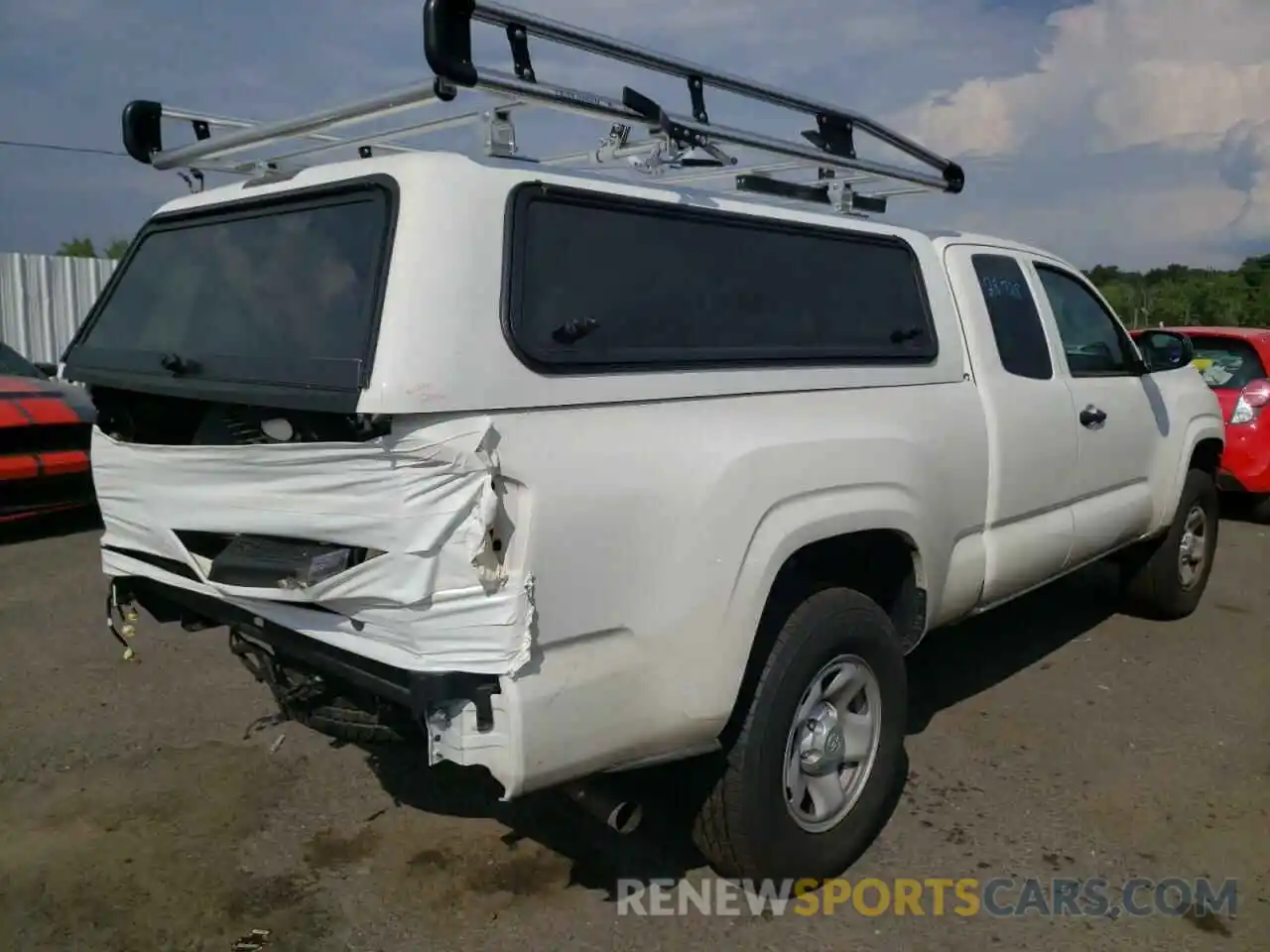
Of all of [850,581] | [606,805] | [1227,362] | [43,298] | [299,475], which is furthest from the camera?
[43,298]

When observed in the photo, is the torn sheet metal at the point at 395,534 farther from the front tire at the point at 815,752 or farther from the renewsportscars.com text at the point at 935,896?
the renewsportscars.com text at the point at 935,896

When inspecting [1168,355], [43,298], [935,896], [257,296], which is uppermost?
[43,298]

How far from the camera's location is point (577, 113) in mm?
2895

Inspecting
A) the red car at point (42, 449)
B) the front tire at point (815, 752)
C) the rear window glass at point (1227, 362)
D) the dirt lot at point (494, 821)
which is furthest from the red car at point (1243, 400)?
the red car at point (42, 449)

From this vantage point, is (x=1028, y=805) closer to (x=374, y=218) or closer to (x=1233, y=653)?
(x=1233, y=653)

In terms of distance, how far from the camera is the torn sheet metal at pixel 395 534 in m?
2.39

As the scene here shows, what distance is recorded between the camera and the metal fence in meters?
14.5

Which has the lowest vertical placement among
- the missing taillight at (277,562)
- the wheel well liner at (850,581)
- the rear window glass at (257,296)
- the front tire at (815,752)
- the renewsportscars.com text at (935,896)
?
the renewsportscars.com text at (935,896)

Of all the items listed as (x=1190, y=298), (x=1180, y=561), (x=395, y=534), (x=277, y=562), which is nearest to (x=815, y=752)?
(x=395, y=534)

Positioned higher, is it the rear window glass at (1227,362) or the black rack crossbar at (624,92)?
the black rack crossbar at (624,92)

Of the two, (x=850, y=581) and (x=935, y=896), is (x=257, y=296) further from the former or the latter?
(x=935, y=896)

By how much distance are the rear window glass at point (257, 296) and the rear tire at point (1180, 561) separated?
4696 millimetres

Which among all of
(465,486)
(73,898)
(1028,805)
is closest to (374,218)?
(465,486)

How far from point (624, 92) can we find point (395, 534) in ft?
4.61
